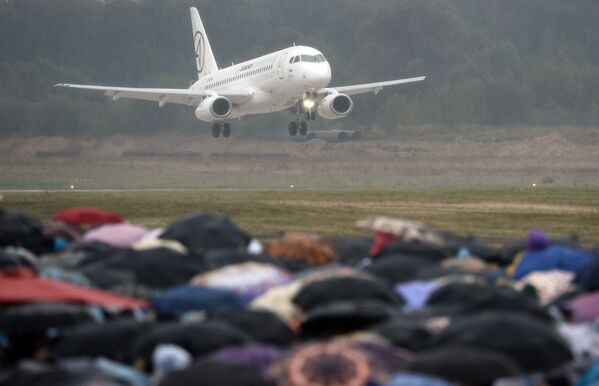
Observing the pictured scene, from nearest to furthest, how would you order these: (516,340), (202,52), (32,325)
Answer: (516,340)
(32,325)
(202,52)

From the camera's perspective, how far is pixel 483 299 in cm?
1773

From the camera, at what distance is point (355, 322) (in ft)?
56.3

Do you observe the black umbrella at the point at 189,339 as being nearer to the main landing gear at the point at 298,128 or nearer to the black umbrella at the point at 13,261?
the black umbrella at the point at 13,261

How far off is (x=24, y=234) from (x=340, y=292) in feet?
31.7

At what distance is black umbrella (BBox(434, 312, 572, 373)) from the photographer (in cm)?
1543

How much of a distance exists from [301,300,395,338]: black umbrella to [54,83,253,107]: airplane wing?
161 feet

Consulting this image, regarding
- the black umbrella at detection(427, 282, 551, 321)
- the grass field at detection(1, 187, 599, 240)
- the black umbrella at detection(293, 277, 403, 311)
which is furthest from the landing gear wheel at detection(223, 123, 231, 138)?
the black umbrella at detection(293, 277, 403, 311)

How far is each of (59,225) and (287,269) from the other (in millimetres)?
7119

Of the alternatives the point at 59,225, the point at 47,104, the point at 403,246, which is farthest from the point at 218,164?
the point at 403,246

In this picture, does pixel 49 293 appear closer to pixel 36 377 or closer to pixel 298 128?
pixel 36 377

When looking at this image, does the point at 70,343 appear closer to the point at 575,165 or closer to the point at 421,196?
the point at 421,196

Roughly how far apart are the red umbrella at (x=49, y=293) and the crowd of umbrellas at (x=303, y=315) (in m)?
0.03

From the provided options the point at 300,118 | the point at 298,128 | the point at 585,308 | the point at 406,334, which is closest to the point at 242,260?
the point at 585,308

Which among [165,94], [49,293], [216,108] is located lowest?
[49,293]
